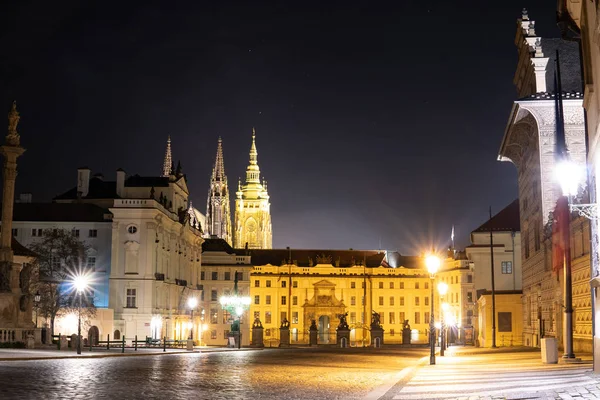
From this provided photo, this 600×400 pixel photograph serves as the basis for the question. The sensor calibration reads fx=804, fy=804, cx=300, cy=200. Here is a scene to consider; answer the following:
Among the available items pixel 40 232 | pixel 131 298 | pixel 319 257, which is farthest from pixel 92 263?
pixel 319 257

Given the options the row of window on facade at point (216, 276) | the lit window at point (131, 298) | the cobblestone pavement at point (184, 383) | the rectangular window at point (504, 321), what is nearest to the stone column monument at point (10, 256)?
the cobblestone pavement at point (184, 383)

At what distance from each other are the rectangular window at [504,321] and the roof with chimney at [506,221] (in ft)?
43.1

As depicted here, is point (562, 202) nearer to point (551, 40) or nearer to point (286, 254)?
point (551, 40)

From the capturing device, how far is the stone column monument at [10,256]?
4497cm

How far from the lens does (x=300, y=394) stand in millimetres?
18547

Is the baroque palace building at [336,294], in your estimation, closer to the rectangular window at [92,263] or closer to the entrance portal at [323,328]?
the entrance portal at [323,328]

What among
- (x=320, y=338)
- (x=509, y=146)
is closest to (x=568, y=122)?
(x=509, y=146)

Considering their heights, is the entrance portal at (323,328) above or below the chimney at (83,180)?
below

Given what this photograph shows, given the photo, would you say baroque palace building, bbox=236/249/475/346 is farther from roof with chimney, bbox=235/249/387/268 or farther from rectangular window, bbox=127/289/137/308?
rectangular window, bbox=127/289/137/308

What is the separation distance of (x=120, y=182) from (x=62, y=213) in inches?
279

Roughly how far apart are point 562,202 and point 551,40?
25.4 metres

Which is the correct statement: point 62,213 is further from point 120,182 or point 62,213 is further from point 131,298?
point 131,298

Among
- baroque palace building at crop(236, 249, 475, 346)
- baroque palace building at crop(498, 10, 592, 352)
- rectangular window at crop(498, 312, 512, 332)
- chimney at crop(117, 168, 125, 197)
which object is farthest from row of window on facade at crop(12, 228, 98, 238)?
baroque palace building at crop(236, 249, 475, 346)

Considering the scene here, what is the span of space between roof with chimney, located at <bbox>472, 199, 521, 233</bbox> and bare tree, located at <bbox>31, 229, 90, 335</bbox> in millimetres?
36540
